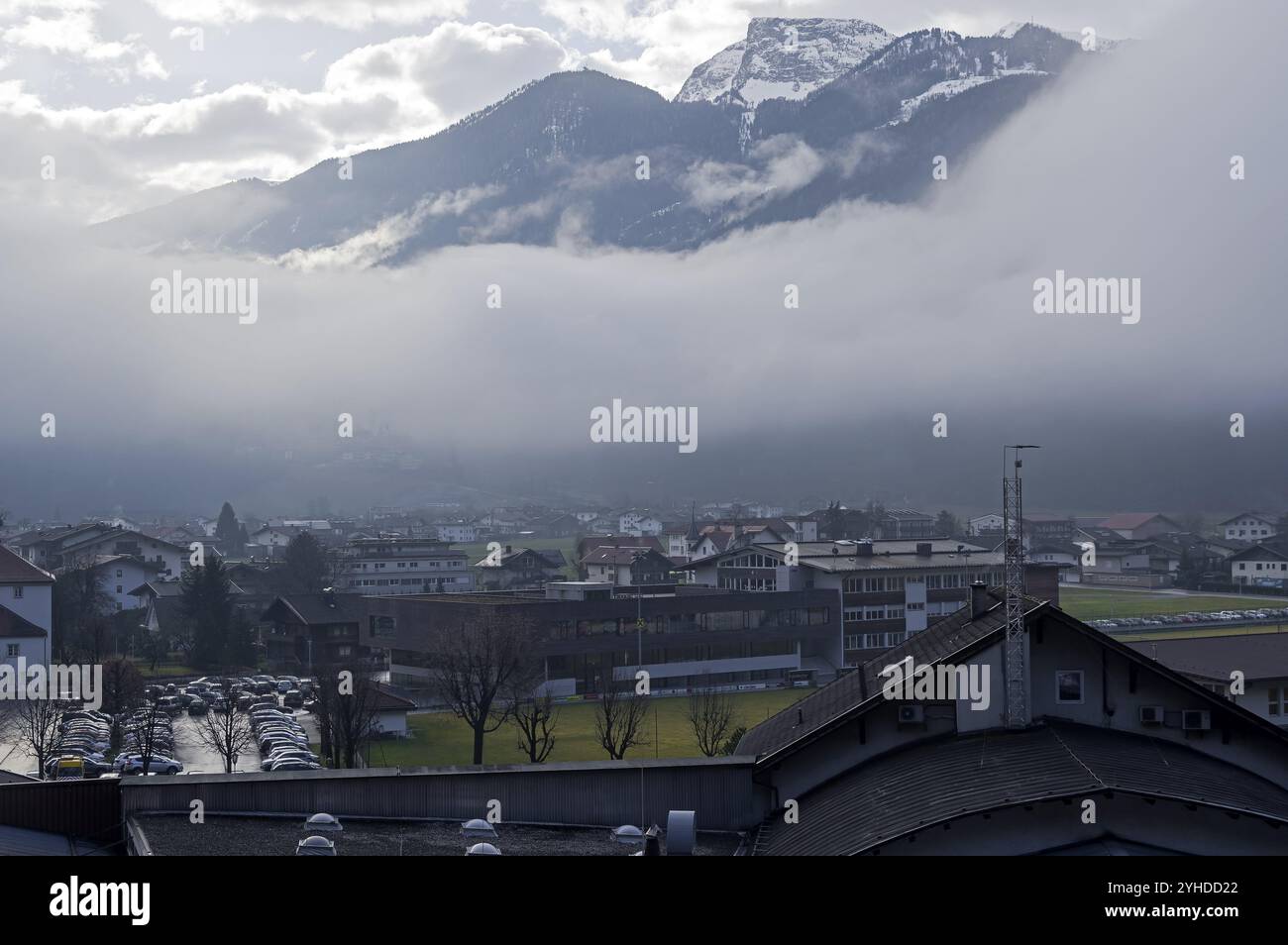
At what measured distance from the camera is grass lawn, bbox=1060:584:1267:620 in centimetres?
7825

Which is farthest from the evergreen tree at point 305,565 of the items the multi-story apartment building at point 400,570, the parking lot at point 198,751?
the parking lot at point 198,751

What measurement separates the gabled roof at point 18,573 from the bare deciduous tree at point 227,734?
13.9 m

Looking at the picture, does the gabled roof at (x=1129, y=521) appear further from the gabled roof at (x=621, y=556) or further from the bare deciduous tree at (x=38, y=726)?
the bare deciduous tree at (x=38, y=726)

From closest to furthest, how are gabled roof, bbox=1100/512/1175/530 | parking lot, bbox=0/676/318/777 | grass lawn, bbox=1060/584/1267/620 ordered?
1. parking lot, bbox=0/676/318/777
2. grass lawn, bbox=1060/584/1267/620
3. gabled roof, bbox=1100/512/1175/530

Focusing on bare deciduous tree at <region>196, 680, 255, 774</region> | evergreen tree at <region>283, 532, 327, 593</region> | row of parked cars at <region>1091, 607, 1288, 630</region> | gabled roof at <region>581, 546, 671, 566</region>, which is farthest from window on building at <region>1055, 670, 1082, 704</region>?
gabled roof at <region>581, 546, 671, 566</region>

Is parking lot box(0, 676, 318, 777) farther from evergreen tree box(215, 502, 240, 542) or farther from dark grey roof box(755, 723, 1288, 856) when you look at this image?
evergreen tree box(215, 502, 240, 542)

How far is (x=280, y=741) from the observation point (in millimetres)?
37875

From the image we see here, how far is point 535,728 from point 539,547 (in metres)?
133

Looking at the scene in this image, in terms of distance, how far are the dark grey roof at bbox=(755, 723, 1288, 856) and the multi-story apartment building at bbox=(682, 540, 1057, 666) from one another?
4408cm

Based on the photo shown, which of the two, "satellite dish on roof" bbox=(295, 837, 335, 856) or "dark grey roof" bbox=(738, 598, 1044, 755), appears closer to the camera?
"satellite dish on roof" bbox=(295, 837, 335, 856)

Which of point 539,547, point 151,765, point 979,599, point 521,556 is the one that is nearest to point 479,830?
point 979,599

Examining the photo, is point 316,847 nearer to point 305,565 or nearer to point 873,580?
point 873,580

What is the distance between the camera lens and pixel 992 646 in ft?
54.3

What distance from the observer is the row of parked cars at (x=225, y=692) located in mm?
46594
